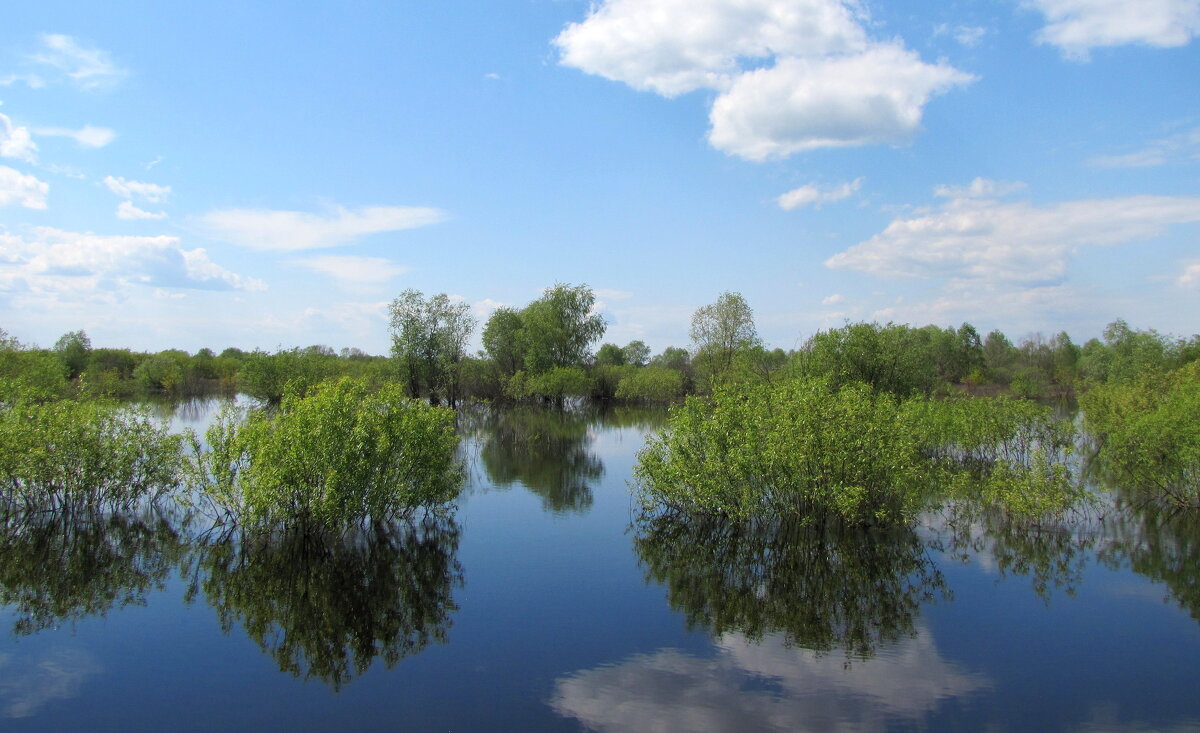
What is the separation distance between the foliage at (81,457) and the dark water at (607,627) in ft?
3.70

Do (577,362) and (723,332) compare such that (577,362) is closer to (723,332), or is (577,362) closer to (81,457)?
(723,332)

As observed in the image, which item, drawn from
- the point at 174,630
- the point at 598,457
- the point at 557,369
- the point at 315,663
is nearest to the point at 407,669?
the point at 315,663

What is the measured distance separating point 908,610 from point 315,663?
37.4 feet

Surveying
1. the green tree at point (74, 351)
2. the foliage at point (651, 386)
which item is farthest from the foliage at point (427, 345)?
the green tree at point (74, 351)

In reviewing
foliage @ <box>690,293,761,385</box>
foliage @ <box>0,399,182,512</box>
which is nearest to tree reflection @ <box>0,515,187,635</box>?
foliage @ <box>0,399,182,512</box>

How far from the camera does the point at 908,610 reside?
48.3 ft

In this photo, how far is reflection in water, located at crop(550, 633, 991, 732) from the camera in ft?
34.0

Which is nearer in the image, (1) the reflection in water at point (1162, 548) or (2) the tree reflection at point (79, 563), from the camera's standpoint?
(2) the tree reflection at point (79, 563)

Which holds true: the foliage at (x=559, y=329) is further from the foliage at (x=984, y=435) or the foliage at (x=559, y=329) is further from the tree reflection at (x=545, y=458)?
the foliage at (x=984, y=435)

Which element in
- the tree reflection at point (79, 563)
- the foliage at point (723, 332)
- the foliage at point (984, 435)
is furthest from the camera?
the foliage at point (723, 332)

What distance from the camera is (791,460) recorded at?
742 inches

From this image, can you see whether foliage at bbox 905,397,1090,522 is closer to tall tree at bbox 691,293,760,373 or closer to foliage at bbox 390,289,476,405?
tall tree at bbox 691,293,760,373

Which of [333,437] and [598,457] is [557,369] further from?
[333,437]

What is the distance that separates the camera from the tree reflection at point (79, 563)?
47.9ft
